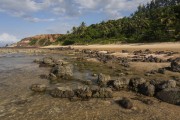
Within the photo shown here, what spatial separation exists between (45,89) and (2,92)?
3.03 metres

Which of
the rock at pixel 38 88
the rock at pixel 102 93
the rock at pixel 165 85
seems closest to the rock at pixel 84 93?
the rock at pixel 102 93

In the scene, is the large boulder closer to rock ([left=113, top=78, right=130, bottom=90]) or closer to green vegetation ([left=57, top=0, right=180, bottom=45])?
rock ([left=113, top=78, right=130, bottom=90])

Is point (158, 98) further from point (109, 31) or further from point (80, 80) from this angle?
point (109, 31)

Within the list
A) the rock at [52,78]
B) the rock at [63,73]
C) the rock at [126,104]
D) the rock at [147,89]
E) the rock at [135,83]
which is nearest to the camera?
the rock at [126,104]

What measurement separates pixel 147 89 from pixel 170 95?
1893 mm

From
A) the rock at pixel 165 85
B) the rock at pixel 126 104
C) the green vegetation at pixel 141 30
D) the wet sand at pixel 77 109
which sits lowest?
the wet sand at pixel 77 109

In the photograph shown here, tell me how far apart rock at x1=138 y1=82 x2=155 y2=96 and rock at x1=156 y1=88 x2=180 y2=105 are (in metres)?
0.67

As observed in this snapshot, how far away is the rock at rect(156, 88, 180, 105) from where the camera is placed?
1514 cm

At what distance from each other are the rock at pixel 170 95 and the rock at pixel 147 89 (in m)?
0.67

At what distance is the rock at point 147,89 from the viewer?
55.6 feet

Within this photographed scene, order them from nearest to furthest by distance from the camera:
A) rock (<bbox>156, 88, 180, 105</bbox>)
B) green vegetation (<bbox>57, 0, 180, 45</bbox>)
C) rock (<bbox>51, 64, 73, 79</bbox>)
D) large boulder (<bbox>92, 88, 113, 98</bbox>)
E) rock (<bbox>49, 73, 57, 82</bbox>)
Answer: rock (<bbox>156, 88, 180, 105</bbox>)
large boulder (<bbox>92, 88, 113, 98</bbox>)
rock (<bbox>49, 73, 57, 82</bbox>)
rock (<bbox>51, 64, 73, 79</bbox>)
green vegetation (<bbox>57, 0, 180, 45</bbox>)

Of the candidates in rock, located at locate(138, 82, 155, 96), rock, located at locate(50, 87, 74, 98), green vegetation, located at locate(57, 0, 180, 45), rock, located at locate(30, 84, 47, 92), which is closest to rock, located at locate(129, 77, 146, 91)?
rock, located at locate(138, 82, 155, 96)

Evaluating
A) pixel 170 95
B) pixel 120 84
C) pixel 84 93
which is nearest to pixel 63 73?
pixel 120 84

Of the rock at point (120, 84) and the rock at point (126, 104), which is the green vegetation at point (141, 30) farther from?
the rock at point (126, 104)
